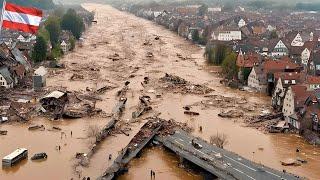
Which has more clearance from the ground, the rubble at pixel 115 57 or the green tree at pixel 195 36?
the green tree at pixel 195 36

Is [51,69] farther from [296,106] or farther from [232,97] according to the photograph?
[296,106]

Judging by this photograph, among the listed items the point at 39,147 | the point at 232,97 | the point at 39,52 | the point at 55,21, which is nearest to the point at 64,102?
the point at 39,147

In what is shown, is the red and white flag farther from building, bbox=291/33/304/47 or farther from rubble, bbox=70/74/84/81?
building, bbox=291/33/304/47

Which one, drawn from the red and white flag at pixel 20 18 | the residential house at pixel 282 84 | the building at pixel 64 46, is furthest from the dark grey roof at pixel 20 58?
the red and white flag at pixel 20 18

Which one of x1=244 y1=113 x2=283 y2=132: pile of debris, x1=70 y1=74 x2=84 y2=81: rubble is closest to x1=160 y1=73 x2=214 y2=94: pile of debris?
x1=70 y1=74 x2=84 y2=81: rubble

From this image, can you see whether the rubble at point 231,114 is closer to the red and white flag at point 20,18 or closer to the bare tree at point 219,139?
the bare tree at point 219,139

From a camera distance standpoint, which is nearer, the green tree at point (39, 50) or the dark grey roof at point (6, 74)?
the dark grey roof at point (6, 74)

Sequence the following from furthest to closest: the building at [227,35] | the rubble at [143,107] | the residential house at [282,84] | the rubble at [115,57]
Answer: the building at [227,35]
the rubble at [115,57]
the residential house at [282,84]
the rubble at [143,107]
